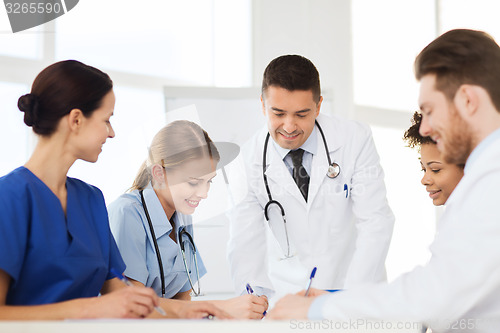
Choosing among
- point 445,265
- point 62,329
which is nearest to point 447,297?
point 445,265

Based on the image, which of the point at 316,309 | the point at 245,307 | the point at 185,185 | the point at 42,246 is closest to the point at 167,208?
the point at 185,185

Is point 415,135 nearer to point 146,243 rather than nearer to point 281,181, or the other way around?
point 281,181

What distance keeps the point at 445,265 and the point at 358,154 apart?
4.01 feet

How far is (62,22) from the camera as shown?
2.95 m

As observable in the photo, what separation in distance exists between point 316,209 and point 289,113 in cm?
43

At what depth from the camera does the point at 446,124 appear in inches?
41.6

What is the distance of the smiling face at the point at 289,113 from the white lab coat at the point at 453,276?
3.15 feet

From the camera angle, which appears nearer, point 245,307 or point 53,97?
point 53,97

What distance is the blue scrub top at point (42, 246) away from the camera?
3.61ft

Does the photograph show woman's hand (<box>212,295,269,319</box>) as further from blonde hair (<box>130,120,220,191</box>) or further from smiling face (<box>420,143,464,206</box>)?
smiling face (<box>420,143,464,206</box>)

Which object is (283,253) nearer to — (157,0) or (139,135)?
(139,135)

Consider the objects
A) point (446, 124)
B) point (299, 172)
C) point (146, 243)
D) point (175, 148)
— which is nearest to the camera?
point (446, 124)

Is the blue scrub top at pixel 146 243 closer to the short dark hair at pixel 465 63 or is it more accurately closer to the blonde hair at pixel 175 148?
the blonde hair at pixel 175 148

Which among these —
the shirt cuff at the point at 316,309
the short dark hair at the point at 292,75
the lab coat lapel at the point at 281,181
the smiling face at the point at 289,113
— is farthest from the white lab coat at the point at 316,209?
the shirt cuff at the point at 316,309
